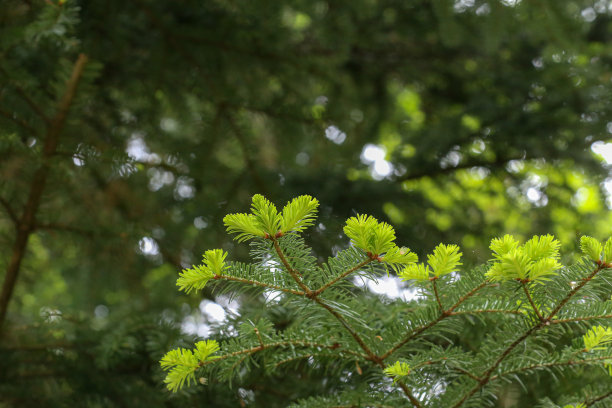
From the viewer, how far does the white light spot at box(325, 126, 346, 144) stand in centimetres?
236

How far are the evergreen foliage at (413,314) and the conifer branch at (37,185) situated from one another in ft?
2.93

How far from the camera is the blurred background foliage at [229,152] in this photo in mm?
1394

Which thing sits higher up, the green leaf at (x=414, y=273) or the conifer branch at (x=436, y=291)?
the green leaf at (x=414, y=273)

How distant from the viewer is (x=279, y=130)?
251cm

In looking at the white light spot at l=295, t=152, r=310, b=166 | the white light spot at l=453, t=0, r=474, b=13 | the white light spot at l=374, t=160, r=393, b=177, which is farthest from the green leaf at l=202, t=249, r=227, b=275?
the white light spot at l=295, t=152, r=310, b=166

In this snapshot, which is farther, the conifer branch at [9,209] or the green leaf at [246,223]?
the conifer branch at [9,209]


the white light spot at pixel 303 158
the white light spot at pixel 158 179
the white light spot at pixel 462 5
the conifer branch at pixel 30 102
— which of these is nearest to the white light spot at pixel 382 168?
the white light spot at pixel 303 158

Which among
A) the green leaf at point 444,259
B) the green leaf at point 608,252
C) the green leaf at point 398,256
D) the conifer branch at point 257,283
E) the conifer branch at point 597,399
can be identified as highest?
the conifer branch at point 257,283

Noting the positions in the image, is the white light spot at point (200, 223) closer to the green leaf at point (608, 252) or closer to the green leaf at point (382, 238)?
the green leaf at point (382, 238)

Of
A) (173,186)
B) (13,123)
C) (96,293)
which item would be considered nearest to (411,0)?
(173,186)

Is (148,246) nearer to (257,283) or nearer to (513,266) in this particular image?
(257,283)

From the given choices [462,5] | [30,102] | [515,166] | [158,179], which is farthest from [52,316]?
[462,5]

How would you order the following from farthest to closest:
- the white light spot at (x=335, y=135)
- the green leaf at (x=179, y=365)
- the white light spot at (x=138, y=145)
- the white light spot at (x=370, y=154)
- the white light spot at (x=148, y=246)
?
the white light spot at (x=370, y=154), the white light spot at (x=138, y=145), the white light spot at (x=335, y=135), the white light spot at (x=148, y=246), the green leaf at (x=179, y=365)

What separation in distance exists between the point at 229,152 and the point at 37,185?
3.81ft
